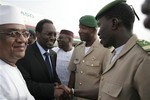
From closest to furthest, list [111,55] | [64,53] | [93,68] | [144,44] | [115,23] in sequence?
[144,44] < [115,23] < [111,55] < [93,68] < [64,53]

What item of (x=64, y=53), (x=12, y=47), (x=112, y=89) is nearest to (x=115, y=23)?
(x=112, y=89)

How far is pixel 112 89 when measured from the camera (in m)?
2.24

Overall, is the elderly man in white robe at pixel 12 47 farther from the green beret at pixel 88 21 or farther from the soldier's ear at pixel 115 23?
the green beret at pixel 88 21

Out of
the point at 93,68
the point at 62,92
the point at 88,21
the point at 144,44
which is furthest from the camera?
the point at 88,21

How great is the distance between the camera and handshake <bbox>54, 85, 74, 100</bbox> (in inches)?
139

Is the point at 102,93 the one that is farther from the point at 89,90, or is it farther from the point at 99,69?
the point at 99,69

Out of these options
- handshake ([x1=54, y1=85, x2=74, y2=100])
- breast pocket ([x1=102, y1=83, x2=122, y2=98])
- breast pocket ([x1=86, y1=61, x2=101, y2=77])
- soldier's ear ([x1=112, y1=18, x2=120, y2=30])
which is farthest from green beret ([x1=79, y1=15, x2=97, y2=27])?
breast pocket ([x1=102, y1=83, x2=122, y2=98])

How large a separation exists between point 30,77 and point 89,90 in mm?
791

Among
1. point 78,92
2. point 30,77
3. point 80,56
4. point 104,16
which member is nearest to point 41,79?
point 30,77

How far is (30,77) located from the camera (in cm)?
341

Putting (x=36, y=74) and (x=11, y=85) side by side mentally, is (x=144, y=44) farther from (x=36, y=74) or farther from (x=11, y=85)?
(x=36, y=74)

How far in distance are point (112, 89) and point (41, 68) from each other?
4.96 feet

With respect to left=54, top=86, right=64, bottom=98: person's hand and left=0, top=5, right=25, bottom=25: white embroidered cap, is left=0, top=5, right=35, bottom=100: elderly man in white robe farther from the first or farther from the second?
left=54, top=86, right=64, bottom=98: person's hand

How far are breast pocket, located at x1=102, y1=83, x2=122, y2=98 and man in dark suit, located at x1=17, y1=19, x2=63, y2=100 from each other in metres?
1.25
